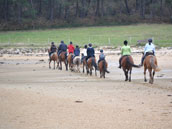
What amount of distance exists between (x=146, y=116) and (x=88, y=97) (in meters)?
3.85

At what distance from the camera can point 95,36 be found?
223ft

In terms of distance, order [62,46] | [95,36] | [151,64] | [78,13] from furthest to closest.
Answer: [78,13], [95,36], [62,46], [151,64]

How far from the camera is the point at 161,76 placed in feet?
83.1

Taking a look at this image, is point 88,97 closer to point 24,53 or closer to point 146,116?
point 146,116

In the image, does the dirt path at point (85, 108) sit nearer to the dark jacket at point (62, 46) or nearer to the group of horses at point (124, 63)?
the group of horses at point (124, 63)

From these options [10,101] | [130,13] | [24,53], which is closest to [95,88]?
[10,101]

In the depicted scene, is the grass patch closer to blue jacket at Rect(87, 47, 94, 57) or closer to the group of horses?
the group of horses

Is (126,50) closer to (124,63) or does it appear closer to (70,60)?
(124,63)

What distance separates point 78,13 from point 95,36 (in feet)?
94.9

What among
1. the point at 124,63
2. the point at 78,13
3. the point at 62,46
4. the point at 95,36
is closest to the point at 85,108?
the point at 124,63

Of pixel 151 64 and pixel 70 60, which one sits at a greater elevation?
pixel 151 64

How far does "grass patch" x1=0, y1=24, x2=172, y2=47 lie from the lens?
61250mm

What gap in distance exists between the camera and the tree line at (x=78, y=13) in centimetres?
8744

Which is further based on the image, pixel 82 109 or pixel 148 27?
pixel 148 27
